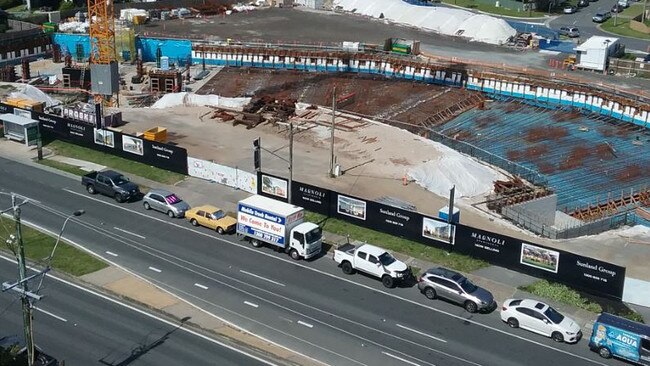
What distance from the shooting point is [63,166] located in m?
62.9

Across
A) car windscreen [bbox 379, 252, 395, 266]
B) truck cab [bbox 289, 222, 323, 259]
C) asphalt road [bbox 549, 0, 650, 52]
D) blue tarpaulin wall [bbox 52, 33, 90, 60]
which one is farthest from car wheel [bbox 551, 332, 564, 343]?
blue tarpaulin wall [bbox 52, 33, 90, 60]

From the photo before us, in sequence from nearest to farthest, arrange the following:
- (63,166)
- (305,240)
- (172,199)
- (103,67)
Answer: (305,240), (172,199), (63,166), (103,67)

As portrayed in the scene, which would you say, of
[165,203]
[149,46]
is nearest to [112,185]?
[165,203]

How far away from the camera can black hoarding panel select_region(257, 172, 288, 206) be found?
55.2 m

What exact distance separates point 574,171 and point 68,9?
93.9m

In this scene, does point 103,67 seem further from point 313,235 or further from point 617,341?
point 617,341

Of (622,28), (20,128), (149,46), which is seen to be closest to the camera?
(20,128)

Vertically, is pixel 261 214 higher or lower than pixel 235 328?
higher

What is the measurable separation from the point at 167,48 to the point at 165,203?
181 feet

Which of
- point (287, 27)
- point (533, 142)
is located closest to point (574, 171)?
point (533, 142)

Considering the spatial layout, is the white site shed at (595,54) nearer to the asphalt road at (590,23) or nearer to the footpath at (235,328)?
the asphalt road at (590,23)

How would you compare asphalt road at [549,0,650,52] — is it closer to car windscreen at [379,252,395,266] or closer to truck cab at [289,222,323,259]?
car windscreen at [379,252,395,266]

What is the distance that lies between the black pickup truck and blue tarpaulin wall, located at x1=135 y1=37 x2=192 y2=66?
4656 centimetres

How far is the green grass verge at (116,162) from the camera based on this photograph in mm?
60875
